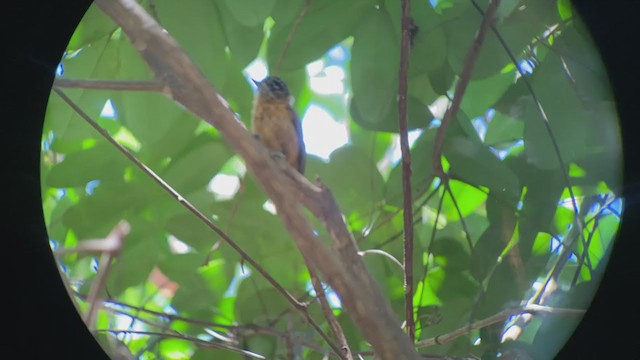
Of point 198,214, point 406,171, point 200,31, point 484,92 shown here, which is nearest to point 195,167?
point 198,214

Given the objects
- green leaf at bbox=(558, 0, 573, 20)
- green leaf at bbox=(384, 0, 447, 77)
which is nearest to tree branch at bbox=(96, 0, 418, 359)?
green leaf at bbox=(384, 0, 447, 77)

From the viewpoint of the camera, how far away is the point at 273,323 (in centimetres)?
84

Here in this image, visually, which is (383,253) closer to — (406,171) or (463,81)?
(406,171)

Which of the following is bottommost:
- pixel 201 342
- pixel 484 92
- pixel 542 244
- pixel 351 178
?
pixel 201 342

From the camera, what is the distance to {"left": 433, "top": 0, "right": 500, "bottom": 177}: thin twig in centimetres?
82

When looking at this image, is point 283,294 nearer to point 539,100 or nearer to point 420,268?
point 420,268

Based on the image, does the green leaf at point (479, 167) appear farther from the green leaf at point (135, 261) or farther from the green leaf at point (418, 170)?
the green leaf at point (135, 261)

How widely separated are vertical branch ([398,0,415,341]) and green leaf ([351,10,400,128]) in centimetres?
3

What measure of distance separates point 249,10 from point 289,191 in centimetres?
23

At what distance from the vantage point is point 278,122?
37.8 inches

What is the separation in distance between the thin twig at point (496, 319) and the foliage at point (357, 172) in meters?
0.01

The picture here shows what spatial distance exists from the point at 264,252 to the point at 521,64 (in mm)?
417

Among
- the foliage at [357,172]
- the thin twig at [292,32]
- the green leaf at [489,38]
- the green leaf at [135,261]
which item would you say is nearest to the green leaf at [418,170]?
the foliage at [357,172]

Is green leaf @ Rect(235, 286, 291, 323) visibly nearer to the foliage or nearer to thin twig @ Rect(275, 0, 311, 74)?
the foliage
